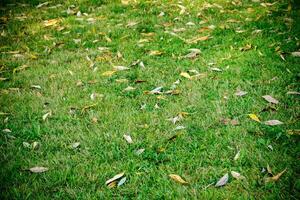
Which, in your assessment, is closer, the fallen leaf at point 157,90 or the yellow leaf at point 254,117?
the yellow leaf at point 254,117

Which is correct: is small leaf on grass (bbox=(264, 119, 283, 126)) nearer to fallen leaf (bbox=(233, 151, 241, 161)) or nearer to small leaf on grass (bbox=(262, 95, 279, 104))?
small leaf on grass (bbox=(262, 95, 279, 104))

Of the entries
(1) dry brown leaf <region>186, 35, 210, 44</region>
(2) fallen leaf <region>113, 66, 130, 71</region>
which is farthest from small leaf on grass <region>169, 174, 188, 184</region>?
(1) dry brown leaf <region>186, 35, 210, 44</region>

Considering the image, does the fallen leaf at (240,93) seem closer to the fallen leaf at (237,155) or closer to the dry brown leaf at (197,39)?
the fallen leaf at (237,155)

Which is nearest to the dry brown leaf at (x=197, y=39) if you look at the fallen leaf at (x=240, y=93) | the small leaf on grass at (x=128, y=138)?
the fallen leaf at (x=240, y=93)

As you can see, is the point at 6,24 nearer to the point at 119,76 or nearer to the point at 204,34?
the point at 119,76

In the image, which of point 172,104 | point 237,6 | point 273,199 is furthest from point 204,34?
point 273,199

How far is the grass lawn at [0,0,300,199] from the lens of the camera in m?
2.84

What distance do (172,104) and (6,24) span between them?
158 inches

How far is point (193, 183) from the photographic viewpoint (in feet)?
9.09

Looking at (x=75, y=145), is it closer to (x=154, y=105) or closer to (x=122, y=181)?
(x=122, y=181)

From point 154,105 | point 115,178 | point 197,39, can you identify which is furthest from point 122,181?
point 197,39

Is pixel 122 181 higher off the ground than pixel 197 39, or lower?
lower

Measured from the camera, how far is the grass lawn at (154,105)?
2844mm

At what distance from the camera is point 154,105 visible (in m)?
3.79
